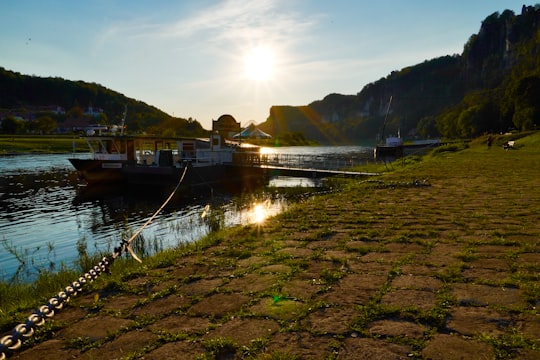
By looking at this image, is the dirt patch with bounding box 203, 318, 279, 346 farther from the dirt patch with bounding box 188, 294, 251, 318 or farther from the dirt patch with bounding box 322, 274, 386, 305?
the dirt patch with bounding box 322, 274, 386, 305

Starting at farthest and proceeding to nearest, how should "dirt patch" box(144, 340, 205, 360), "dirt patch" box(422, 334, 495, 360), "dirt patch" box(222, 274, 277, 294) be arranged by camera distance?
"dirt patch" box(222, 274, 277, 294) < "dirt patch" box(144, 340, 205, 360) < "dirt patch" box(422, 334, 495, 360)

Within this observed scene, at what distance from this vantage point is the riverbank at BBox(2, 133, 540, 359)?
3422 mm

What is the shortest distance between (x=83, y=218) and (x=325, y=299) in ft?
53.9

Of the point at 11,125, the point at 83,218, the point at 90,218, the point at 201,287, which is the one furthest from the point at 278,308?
the point at 11,125

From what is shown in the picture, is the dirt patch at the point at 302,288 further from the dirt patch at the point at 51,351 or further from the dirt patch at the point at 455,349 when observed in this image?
the dirt patch at the point at 51,351

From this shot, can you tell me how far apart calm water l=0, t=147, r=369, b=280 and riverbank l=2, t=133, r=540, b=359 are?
4939 millimetres

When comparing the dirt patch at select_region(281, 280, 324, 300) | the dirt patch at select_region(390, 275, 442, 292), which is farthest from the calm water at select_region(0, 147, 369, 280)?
the dirt patch at select_region(390, 275, 442, 292)

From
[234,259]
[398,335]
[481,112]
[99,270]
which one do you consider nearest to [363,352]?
[398,335]

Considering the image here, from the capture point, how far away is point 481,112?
82688mm

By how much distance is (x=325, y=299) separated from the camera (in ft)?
14.4

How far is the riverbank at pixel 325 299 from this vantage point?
342 centimetres

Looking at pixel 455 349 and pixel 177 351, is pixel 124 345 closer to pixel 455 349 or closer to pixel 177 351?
pixel 177 351

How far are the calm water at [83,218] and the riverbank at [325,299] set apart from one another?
16.2ft

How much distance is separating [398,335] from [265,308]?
1.44 meters
